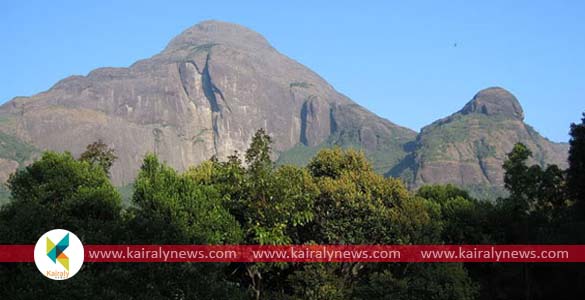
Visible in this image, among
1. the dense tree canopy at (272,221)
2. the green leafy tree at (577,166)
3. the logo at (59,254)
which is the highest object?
the green leafy tree at (577,166)

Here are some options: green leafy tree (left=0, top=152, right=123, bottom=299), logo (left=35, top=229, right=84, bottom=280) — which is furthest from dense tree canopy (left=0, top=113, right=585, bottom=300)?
logo (left=35, top=229, right=84, bottom=280)

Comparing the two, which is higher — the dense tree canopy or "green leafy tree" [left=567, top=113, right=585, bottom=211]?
"green leafy tree" [left=567, top=113, right=585, bottom=211]

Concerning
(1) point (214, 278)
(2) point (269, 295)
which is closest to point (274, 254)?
(2) point (269, 295)

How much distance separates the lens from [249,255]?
4006cm

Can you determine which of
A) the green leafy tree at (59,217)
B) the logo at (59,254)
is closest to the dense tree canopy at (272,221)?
the green leafy tree at (59,217)

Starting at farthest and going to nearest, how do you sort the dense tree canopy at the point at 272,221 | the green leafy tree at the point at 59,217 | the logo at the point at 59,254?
the dense tree canopy at the point at 272,221 → the logo at the point at 59,254 → the green leafy tree at the point at 59,217

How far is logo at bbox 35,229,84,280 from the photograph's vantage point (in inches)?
1006

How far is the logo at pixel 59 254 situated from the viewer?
2555cm

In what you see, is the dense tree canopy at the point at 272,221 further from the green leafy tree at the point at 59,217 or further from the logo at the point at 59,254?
the logo at the point at 59,254

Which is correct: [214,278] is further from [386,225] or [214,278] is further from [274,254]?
[386,225]

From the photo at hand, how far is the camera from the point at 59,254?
88.4 ft

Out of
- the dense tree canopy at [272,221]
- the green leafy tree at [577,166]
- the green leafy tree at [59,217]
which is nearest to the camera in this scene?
the green leafy tree at [59,217]

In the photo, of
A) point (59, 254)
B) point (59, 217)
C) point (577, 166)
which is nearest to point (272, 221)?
point (59, 217)

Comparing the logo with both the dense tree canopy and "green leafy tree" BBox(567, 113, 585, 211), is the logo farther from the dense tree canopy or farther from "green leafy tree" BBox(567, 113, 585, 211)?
"green leafy tree" BBox(567, 113, 585, 211)
